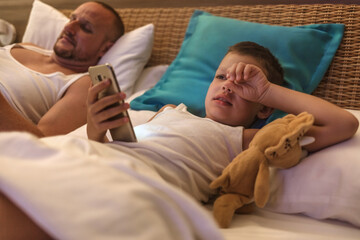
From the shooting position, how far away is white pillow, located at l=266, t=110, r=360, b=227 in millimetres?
803

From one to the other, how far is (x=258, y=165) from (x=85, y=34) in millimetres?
1312

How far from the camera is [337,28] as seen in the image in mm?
1379

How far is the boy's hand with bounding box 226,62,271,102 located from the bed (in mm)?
229

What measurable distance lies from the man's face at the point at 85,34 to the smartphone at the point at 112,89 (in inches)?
38.5

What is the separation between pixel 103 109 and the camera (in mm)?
916

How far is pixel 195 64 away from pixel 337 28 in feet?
1.94

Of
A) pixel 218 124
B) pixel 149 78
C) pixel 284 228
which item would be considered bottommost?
pixel 149 78

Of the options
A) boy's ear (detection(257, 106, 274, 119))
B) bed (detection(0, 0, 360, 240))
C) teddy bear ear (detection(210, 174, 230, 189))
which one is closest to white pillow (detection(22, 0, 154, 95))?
bed (detection(0, 0, 360, 240))

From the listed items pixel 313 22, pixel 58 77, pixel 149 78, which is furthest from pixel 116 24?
pixel 313 22

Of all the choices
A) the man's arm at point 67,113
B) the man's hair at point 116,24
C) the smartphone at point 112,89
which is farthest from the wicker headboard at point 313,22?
the smartphone at point 112,89

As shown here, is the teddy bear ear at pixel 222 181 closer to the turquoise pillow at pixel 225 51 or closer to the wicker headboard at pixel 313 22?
the turquoise pillow at pixel 225 51

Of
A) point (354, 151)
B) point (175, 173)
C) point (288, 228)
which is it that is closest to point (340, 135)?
point (354, 151)

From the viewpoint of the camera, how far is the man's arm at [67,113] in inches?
52.6

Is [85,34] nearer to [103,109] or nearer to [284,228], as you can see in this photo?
[103,109]
